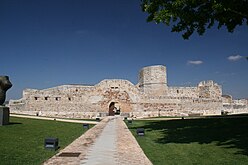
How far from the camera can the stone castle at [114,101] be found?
29203 millimetres

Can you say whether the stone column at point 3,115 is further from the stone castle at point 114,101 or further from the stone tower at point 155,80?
the stone tower at point 155,80

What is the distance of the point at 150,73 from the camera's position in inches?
1401

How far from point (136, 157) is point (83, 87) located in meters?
24.4

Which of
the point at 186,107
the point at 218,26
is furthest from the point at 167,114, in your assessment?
the point at 218,26

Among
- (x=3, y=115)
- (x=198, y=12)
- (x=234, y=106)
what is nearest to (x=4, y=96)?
(x=3, y=115)

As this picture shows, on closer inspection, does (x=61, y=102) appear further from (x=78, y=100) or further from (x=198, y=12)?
(x=198, y=12)

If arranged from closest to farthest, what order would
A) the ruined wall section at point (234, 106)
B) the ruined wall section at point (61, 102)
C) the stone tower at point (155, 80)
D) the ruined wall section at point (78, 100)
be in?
the ruined wall section at point (61, 102)
the ruined wall section at point (78, 100)
the stone tower at point (155, 80)
the ruined wall section at point (234, 106)

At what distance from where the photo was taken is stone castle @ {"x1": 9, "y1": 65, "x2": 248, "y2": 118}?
1150 inches

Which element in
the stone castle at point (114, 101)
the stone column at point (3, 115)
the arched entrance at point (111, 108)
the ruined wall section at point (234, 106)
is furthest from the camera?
the ruined wall section at point (234, 106)

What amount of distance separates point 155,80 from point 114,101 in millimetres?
7364

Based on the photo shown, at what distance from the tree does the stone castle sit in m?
20.5

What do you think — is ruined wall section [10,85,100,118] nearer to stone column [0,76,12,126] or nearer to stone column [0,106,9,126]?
stone column [0,76,12,126]

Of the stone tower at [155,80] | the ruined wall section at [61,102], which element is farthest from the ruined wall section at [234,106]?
the ruined wall section at [61,102]

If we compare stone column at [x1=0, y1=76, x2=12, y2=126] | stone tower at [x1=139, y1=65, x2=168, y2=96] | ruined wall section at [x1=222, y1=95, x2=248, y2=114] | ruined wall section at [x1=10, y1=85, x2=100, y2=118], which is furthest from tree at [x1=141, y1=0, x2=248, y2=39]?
ruined wall section at [x1=222, y1=95, x2=248, y2=114]
